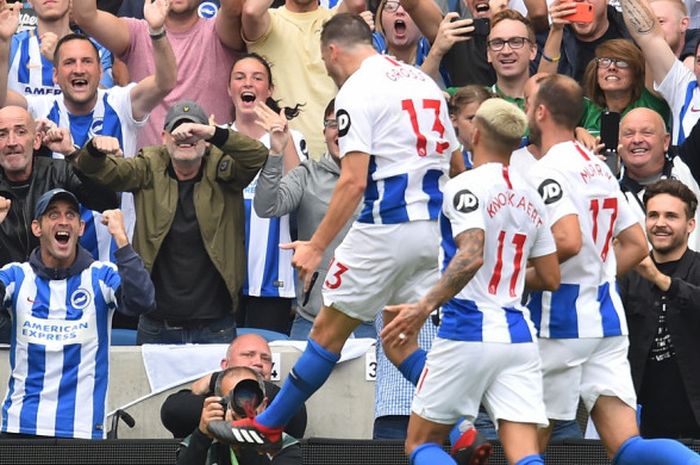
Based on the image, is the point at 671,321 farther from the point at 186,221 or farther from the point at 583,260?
the point at 186,221

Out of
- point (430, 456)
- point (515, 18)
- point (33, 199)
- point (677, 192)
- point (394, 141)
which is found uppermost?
point (515, 18)

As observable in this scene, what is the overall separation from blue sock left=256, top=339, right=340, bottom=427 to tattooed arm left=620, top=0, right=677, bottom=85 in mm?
4037

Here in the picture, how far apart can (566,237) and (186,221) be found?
3388 mm

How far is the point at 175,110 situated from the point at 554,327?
3.41m

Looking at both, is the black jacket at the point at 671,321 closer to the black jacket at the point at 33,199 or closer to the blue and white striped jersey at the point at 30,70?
the black jacket at the point at 33,199

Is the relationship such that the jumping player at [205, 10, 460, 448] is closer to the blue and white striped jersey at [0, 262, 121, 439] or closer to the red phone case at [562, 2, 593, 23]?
the blue and white striped jersey at [0, 262, 121, 439]

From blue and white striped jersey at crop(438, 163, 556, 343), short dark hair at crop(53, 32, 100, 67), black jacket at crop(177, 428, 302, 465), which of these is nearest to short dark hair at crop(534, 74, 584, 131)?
blue and white striped jersey at crop(438, 163, 556, 343)

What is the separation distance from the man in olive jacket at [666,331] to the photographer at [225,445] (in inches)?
88.1

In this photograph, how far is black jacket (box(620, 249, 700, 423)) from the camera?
9.83m

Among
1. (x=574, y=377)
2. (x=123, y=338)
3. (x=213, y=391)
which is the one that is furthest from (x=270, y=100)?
(x=574, y=377)

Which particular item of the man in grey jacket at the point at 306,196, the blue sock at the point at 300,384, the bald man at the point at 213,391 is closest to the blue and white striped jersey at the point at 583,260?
the blue sock at the point at 300,384

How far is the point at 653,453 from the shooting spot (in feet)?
27.3

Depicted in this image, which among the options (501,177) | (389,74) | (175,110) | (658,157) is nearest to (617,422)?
(501,177)

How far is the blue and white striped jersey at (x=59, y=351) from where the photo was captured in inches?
390
